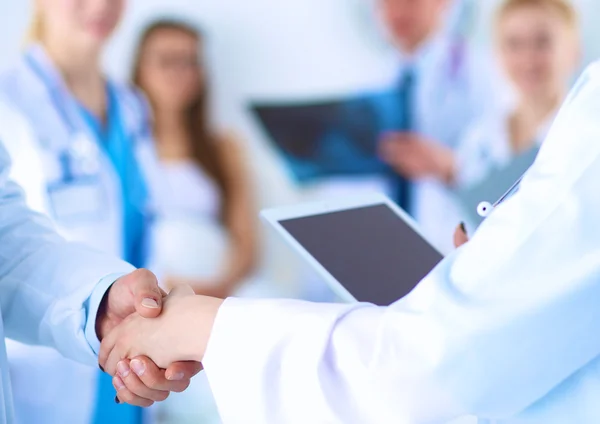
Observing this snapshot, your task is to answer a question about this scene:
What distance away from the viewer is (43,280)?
3.23 feet

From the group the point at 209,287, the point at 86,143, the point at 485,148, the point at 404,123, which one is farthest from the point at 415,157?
the point at 86,143

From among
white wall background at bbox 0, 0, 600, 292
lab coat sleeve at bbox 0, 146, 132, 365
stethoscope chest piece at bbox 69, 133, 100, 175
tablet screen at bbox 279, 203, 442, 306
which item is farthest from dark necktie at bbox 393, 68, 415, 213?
lab coat sleeve at bbox 0, 146, 132, 365

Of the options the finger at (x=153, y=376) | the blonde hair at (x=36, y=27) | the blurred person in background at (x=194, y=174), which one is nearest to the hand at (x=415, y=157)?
the blurred person in background at (x=194, y=174)

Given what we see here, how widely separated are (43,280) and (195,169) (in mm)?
1155

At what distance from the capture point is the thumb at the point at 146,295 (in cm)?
89

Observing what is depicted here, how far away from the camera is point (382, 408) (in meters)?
0.65

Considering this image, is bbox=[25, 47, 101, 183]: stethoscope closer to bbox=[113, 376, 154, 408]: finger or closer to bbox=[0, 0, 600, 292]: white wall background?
bbox=[0, 0, 600, 292]: white wall background

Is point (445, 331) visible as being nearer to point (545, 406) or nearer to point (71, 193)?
point (545, 406)

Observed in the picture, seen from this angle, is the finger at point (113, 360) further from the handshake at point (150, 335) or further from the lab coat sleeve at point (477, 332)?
the lab coat sleeve at point (477, 332)

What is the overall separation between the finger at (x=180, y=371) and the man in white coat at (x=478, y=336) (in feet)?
0.54

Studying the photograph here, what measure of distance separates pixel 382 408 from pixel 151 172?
5.05 feet

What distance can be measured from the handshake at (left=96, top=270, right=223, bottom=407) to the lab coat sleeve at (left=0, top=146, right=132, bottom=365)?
1.4 inches

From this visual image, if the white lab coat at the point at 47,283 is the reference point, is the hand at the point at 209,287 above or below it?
below

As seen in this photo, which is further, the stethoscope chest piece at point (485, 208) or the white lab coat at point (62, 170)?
the white lab coat at point (62, 170)
